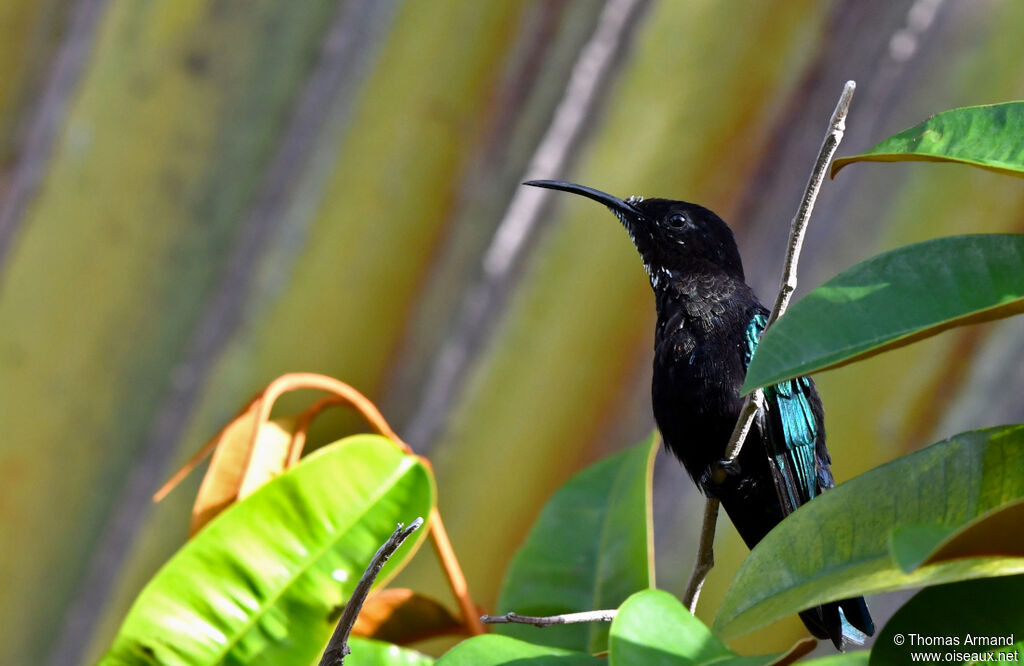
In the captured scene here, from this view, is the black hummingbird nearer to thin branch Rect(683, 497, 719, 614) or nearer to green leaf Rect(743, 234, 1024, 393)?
thin branch Rect(683, 497, 719, 614)

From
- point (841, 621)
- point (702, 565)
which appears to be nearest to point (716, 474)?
point (841, 621)

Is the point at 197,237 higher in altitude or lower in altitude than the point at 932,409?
lower

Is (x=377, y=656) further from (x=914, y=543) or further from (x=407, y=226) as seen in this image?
(x=407, y=226)

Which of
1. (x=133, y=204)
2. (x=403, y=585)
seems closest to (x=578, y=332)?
(x=403, y=585)

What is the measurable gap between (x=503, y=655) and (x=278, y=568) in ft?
1.07

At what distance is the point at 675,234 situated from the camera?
134 centimetres

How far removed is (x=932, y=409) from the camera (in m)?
1.64

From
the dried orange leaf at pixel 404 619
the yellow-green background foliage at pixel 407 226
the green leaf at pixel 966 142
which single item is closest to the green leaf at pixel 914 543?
the green leaf at pixel 966 142

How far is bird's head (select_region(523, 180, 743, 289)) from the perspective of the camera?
134cm

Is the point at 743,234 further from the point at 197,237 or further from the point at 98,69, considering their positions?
the point at 98,69

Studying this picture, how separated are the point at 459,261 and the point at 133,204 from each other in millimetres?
552

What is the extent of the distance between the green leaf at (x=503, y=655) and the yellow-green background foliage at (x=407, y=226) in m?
0.87

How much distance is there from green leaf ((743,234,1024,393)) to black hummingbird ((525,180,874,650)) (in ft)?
1.51

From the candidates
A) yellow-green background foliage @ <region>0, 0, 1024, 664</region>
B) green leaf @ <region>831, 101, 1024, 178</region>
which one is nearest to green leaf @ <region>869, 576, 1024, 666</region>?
green leaf @ <region>831, 101, 1024, 178</region>
